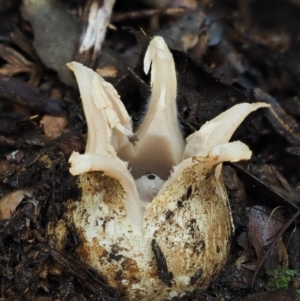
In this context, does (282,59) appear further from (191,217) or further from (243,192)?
(191,217)

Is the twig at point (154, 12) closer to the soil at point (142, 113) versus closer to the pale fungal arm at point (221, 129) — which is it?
the soil at point (142, 113)

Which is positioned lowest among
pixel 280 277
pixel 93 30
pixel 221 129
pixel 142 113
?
pixel 280 277

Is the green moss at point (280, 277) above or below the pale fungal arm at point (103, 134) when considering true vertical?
below

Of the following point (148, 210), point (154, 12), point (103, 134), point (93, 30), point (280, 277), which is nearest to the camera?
point (148, 210)

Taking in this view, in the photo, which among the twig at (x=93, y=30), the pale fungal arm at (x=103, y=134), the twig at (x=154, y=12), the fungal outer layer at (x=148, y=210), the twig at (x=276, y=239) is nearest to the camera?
the pale fungal arm at (x=103, y=134)

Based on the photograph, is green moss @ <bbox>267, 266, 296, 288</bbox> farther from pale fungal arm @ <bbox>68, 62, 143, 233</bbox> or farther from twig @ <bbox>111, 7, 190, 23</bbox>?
twig @ <bbox>111, 7, 190, 23</bbox>

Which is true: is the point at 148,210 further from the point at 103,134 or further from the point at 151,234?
the point at 103,134

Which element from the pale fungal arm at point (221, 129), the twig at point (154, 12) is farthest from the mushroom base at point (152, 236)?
the twig at point (154, 12)

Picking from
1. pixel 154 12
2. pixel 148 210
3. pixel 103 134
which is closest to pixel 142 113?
pixel 103 134
